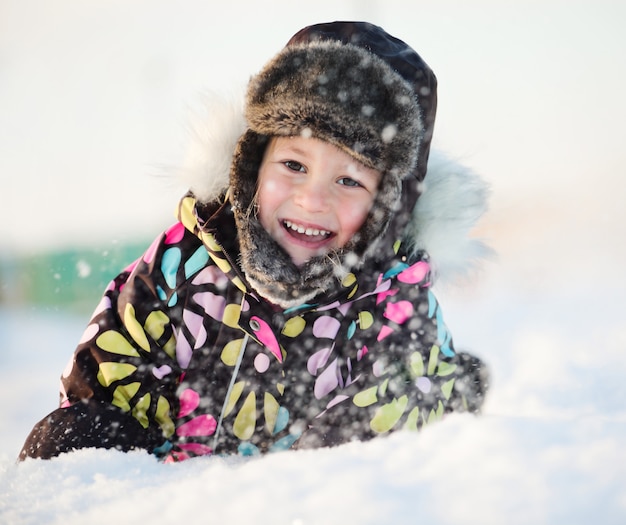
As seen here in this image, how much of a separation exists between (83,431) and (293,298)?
523 millimetres

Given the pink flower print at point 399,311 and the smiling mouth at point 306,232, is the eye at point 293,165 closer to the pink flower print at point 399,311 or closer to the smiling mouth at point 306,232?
the smiling mouth at point 306,232

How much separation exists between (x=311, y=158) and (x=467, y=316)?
216cm

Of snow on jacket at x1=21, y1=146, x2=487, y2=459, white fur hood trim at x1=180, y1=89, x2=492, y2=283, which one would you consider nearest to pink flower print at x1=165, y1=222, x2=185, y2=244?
snow on jacket at x1=21, y1=146, x2=487, y2=459

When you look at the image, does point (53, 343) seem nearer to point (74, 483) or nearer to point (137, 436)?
point (137, 436)

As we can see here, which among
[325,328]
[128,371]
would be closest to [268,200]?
[325,328]

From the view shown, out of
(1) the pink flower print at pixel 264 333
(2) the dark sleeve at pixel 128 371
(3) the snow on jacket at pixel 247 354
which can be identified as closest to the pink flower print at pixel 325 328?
(3) the snow on jacket at pixel 247 354

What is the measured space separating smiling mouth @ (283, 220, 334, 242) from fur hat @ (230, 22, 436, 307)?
5cm

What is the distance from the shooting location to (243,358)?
1.49m

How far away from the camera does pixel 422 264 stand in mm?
1580

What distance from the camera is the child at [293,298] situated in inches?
52.9

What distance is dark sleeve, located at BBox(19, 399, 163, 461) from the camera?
1.25 metres

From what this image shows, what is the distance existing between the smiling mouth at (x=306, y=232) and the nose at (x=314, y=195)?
0.24 ft

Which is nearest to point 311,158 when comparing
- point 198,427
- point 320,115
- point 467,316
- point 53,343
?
point 320,115

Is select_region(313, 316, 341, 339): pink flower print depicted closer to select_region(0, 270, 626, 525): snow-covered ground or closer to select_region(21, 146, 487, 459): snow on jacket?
select_region(21, 146, 487, 459): snow on jacket
